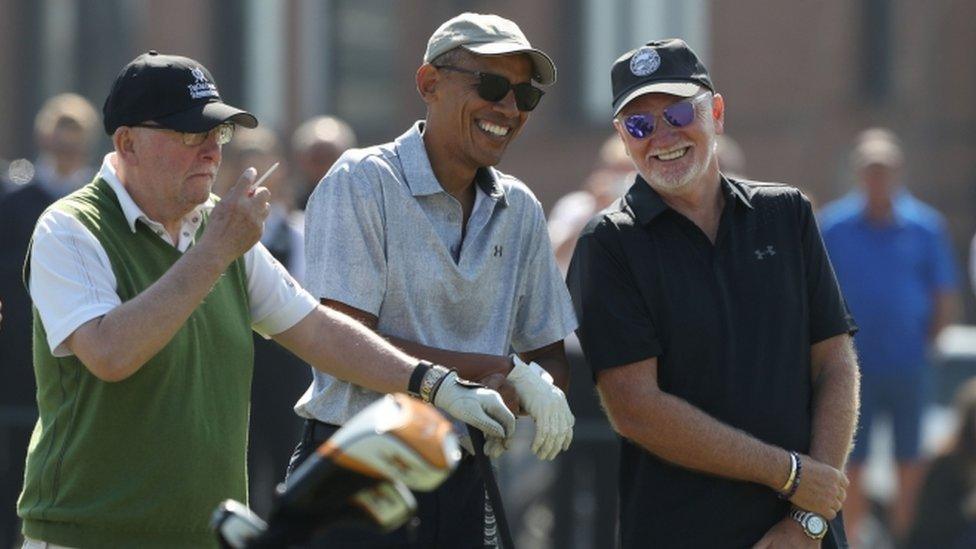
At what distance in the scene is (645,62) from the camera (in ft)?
18.1

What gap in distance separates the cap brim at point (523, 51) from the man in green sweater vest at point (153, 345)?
679 mm

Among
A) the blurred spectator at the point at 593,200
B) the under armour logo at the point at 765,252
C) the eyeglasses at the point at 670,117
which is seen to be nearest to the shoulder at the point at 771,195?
the under armour logo at the point at 765,252

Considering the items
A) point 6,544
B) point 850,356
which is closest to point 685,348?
point 850,356

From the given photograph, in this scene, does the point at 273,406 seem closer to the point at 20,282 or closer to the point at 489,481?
the point at 20,282

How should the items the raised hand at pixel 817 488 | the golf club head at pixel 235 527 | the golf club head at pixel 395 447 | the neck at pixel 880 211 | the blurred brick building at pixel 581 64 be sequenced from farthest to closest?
the blurred brick building at pixel 581 64 < the neck at pixel 880 211 < the raised hand at pixel 817 488 < the golf club head at pixel 235 527 < the golf club head at pixel 395 447

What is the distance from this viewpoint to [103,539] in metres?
4.76

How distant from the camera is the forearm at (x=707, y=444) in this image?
17.4 feet

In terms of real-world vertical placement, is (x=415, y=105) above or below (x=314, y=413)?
below

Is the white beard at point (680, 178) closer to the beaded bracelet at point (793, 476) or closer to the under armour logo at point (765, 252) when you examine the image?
the under armour logo at point (765, 252)

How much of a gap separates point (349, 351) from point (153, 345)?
65 centimetres

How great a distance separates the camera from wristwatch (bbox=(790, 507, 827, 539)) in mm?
5383

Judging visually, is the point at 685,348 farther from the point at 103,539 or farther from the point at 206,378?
the point at 103,539

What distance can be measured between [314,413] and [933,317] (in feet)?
23.2

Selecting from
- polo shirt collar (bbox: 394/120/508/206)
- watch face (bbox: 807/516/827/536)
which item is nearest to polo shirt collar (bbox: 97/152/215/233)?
polo shirt collar (bbox: 394/120/508/206)
